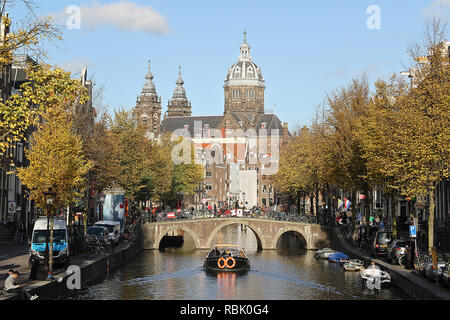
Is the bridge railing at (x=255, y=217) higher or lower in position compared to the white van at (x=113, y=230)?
higher

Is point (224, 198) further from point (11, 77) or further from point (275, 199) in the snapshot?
point (11, 77)

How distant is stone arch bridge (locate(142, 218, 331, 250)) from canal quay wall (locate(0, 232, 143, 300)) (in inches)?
309

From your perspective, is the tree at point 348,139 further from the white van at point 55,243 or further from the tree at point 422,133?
the white van at point 55,243

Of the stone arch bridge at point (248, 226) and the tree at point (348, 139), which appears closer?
the tree at point (348, 139)

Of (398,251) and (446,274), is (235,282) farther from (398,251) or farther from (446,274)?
(446,274)

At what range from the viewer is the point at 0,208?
64312 mm

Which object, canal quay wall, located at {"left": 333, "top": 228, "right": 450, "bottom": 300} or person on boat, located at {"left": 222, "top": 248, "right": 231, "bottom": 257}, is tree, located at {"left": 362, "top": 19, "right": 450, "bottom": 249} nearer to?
canal quay wall, located at {"left": 333, "top": 228, "right": 450, "bottom": 300}

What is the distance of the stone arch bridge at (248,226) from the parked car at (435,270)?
135 feet

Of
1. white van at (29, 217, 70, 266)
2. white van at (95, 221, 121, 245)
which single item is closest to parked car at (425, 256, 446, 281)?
white van at (29, 217, 70, 266)

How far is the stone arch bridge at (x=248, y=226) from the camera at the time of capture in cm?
8025

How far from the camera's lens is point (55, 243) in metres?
45.1

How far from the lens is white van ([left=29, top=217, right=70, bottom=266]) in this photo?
43.5 meters

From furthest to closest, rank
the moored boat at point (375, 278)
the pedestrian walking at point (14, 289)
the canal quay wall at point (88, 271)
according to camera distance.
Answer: the moored boat at point (375, 278)
the canal quay wall at point (88, 271)
the pedestrian walking at point (14, 289)

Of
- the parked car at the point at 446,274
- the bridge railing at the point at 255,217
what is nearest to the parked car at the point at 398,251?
the parked car at the point at 446,274
